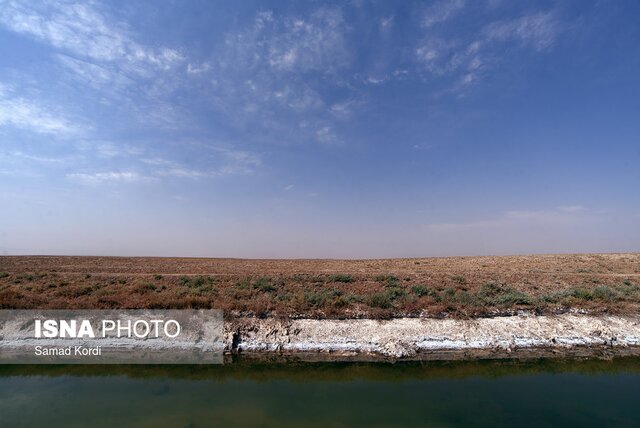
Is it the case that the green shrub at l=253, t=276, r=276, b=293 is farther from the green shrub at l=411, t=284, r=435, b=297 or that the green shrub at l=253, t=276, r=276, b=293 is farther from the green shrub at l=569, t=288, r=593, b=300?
the green shrub at l=569, t=288, r=593, b=300

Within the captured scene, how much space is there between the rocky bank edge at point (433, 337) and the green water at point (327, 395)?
1.13 meters

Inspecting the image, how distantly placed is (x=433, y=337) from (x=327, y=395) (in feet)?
24.3

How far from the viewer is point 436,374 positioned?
13742 mm

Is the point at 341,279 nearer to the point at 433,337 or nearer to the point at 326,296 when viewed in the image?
the point at 326,296

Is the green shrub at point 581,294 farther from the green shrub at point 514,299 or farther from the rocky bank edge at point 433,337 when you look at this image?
the green shrub at point 514,299

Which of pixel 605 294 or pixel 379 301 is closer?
pixel 379 301

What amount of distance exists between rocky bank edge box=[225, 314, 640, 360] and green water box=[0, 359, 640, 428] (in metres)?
1.13

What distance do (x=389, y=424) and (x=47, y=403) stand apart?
11.2m

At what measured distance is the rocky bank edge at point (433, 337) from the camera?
52.2 feet

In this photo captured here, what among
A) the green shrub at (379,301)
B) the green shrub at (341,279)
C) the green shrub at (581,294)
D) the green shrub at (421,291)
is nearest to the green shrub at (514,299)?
the green shrub at (581,294)

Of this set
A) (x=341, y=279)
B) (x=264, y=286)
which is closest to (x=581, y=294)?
(x=341, y=279)

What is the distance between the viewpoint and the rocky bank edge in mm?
15909

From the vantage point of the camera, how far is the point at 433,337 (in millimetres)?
16766

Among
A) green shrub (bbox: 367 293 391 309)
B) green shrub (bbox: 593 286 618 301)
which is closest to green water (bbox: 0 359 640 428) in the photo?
green shrub (bbox: 367 293 391 309)
